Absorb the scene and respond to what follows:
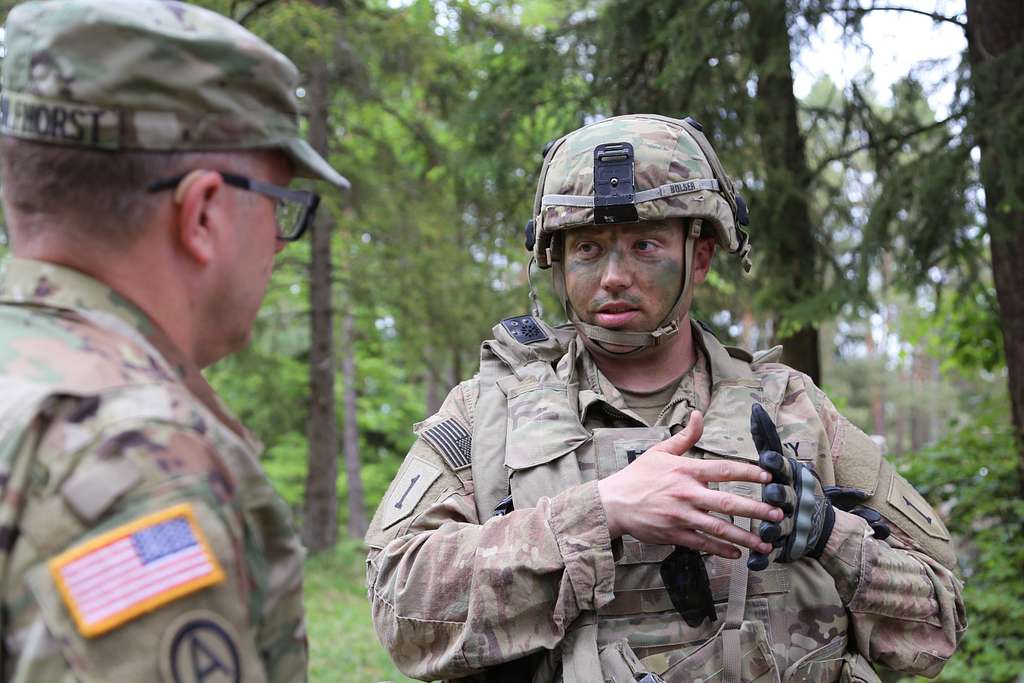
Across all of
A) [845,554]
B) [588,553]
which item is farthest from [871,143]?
[588,553]

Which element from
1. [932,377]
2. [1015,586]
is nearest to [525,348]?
[1015,586]

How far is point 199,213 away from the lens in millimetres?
1481

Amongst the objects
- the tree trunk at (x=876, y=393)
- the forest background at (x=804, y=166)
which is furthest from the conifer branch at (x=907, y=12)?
the tree trunk at (x=876, y=393)

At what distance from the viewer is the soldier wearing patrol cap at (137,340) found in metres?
1.22

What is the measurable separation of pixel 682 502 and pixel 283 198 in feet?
4.08

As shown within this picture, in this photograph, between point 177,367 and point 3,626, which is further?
point 177,367

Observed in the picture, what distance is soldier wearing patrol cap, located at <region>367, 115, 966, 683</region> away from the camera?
2473 mm

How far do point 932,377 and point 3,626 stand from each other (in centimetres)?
4076

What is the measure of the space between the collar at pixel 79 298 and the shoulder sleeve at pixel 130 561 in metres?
0.17

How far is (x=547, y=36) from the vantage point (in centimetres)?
782

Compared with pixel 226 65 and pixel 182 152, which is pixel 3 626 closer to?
pixel 182 152

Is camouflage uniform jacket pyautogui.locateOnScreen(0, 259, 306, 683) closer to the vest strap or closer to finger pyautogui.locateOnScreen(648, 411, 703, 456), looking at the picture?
finger pyautogui.locateOnScreen(648, 411, 703, 456)

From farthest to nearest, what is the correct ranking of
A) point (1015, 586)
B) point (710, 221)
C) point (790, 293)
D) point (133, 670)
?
1. point (790, 293)
2. point (1015, 586)
3. point (710, 221)
4. point (133, 670)

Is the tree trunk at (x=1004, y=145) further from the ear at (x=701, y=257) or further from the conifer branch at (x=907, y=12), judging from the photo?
the ear at (x=701, y=257)
